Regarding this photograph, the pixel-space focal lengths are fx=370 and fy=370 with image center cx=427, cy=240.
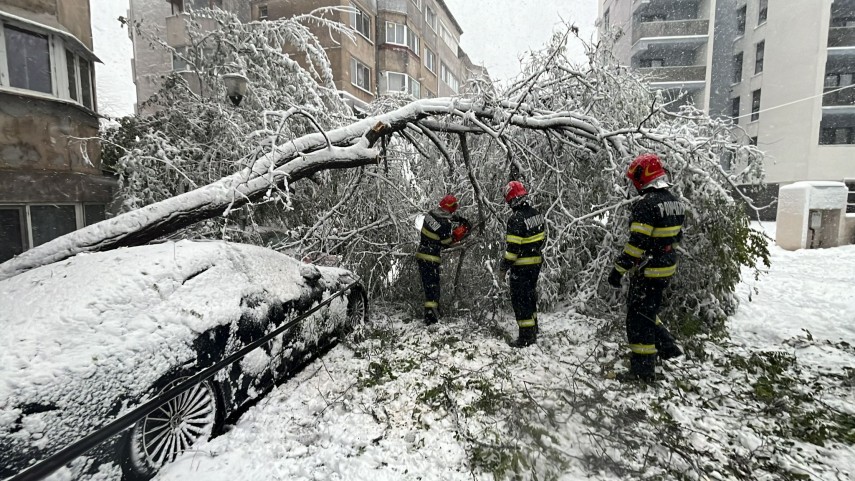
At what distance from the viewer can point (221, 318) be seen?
2.66 meters

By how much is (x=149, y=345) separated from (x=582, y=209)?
5103mm

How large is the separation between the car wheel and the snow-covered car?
3.70ft

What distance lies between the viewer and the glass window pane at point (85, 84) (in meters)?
7.79

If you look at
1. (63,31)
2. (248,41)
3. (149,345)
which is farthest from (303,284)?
(63,31)

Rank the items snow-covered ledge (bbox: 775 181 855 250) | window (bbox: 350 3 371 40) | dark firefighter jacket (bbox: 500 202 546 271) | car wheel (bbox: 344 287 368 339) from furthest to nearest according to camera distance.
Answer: window (bbox: 350 3 371 40), snow-covered ledge (bbox: 775 181 855 250), car wheel (bbox: 344 287 368 339), dark firefighter jacket (bbox: 500 202 546 271)

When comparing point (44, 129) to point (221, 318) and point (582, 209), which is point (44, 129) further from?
point (582, 209)

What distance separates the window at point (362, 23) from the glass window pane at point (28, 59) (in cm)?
1146

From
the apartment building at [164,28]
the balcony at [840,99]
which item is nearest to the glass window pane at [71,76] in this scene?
the apartment building at [164,28]

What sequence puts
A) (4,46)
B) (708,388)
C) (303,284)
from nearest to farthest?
(708,388)
(303,284)
(4,46)

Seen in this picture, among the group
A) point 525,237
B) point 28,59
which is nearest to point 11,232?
point 28,59

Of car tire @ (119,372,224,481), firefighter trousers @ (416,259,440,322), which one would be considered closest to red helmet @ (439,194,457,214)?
firefighter trousers @ (416,259,440,322)

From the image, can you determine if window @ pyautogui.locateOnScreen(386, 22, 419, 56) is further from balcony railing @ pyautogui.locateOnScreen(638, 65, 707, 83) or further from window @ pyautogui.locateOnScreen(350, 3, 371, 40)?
→ balcony railing @ pyautogui.locateOnScreen(638, 65, 707, 83)

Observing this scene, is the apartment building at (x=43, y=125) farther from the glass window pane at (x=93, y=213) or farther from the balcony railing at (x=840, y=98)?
the balcony railing at (x=840, y=98)

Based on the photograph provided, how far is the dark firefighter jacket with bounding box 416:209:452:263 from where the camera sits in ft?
16.4
